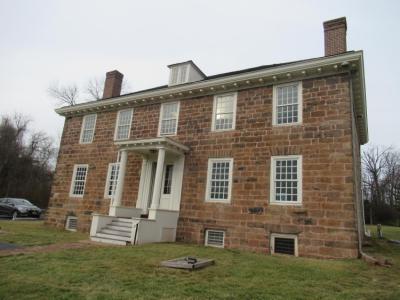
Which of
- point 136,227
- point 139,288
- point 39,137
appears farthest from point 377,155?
point 39,137

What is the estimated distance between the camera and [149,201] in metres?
13.1

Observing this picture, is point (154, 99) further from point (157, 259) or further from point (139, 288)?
point (139, 288)

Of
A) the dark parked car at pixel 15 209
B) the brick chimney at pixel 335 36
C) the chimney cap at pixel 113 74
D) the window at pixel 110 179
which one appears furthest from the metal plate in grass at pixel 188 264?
→ the dark parked car at pixel 15 209

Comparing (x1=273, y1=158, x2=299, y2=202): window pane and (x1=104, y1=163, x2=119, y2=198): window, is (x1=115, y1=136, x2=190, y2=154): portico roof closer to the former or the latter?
(x1=104, y1=163, x2=119, y2=198): window

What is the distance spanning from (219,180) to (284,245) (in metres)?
3.37

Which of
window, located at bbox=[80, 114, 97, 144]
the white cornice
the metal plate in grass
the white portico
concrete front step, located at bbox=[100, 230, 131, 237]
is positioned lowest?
the metal plate in grass

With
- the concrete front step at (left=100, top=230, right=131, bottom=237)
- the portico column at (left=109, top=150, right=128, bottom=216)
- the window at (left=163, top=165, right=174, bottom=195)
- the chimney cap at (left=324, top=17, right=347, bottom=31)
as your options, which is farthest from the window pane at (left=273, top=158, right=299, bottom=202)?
the portico column at (left=109, top=150, right=128, bottom=216)

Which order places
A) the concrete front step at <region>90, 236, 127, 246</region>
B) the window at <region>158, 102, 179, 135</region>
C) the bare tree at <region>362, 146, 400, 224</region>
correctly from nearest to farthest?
the concrete front step at <region>90, 236, 127, 246</region>
the window at <region>158, 102, 179, 135</region>
the bare tree at <region>362, 146, 400, 224</region>

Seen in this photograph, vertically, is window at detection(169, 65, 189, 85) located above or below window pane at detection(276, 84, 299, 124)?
above

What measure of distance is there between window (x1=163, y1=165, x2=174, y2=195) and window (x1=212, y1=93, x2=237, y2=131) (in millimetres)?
2765

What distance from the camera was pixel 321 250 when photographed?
891 cm

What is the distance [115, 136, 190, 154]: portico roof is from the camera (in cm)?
1159

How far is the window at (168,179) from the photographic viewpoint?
12.9m

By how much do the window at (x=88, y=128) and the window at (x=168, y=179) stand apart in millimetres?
5493
